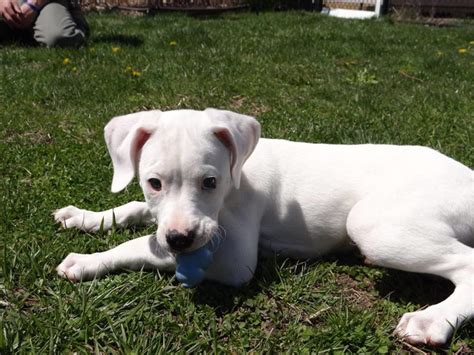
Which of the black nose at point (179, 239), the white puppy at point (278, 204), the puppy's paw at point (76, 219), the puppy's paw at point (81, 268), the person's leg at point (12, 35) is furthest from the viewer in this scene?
the person's leg at point (12, 35)

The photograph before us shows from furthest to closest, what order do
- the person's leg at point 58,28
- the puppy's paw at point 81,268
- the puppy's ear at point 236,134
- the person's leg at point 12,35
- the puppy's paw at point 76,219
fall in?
the person's leg at point 12,35 < the person's leg at point 58,28 < the puppy's paw at point 76,219 < the puppy's paw at point 81,268 < the puppy's ear at point 236,134

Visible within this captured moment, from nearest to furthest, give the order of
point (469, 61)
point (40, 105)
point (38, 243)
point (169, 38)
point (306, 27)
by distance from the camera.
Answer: point (38, 243), point (40, 105), point (469, 61), point (169, 38), point (306, 27)

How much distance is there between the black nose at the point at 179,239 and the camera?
2.50 m

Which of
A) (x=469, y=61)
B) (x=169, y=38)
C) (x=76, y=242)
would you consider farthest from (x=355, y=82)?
(x=76, y=242)

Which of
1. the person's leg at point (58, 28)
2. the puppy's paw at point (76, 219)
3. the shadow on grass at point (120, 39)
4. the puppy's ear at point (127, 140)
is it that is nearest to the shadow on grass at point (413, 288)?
the puppy's ear at point (127, 140)

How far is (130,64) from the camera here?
25.6ft

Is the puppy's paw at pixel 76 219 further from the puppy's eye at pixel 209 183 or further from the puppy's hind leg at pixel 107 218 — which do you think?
the puppy's eye at pixel 209 183

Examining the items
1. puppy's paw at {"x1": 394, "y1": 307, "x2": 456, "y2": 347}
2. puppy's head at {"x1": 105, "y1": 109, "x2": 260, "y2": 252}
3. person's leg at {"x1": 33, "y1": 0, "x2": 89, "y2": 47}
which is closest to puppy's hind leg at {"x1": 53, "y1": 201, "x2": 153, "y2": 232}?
puppy's head at {"x1": 105, "y1": 109, "x2": 260, "y2": 252}

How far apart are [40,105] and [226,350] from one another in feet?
14.5

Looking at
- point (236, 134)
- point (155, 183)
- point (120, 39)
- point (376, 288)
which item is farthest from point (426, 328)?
point (120, 39)

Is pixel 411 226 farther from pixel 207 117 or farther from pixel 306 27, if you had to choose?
pixel 306 27

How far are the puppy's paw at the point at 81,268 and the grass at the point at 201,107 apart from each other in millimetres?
54

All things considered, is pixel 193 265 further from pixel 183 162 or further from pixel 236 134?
pixel 236 134

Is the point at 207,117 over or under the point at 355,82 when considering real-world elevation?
over
